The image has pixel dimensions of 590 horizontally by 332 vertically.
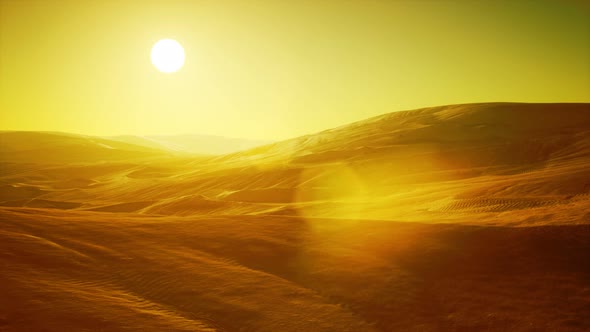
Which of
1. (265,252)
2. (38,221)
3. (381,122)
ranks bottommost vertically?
(265,252)

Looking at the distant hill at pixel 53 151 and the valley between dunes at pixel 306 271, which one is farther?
the distant hill at pixel 53 151

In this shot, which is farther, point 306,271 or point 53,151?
point 53,151

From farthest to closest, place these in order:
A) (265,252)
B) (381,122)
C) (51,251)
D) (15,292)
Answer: (381,122) → (265,252) → (51,251) → (15,292)

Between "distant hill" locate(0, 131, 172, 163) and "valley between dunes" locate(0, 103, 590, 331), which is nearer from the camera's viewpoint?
"valley between dunes" locate(0, 103, 590, 331)

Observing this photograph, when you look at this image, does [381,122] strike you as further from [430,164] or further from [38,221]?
[38,221]

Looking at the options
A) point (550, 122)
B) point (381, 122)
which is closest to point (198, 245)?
point (550, 122)

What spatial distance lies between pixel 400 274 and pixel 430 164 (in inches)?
1826

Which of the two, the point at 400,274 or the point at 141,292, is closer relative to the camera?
the point at 141,292

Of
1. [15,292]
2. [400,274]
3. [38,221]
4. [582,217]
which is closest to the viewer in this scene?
[15,292]

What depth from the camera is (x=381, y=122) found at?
101062 millimetres

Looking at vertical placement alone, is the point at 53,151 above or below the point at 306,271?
above

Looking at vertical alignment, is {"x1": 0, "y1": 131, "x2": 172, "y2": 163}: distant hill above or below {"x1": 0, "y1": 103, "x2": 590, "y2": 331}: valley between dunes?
above

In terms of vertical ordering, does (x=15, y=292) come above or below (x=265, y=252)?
above

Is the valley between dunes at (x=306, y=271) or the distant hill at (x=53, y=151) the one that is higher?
the distant hill at (x=53, y=151)
